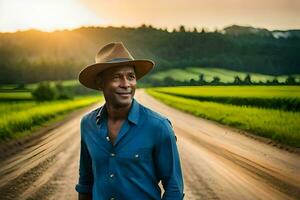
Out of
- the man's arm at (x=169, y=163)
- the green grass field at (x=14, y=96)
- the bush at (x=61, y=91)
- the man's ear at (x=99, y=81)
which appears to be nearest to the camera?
the man's arm at (x=169, y=163)

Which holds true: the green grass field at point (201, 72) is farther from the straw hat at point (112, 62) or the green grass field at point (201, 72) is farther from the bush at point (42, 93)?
the straw hat at point (112, 62)

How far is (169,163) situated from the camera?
2689 millimetres

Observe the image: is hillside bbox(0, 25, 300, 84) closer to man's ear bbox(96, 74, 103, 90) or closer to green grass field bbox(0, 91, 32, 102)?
green grass field bbox(0, 91, 32, 102)

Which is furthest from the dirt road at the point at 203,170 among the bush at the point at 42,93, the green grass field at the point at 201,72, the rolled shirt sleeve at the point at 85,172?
the green grass field at the point at 201,72

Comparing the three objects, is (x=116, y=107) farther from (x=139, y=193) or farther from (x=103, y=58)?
(x=139, y=193)

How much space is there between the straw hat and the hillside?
105 feet

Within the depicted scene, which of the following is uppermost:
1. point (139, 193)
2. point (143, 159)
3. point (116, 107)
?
point (116, 107)

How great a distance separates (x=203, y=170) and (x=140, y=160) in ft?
24.0

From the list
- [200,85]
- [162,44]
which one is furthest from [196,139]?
[162,44]

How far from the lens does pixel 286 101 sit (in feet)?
82.5

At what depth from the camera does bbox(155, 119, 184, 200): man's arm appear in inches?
105

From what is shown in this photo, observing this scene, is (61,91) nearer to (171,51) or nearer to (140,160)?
(140,160)

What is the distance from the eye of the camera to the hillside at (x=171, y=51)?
1929 inches

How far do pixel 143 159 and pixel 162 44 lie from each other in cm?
10578
